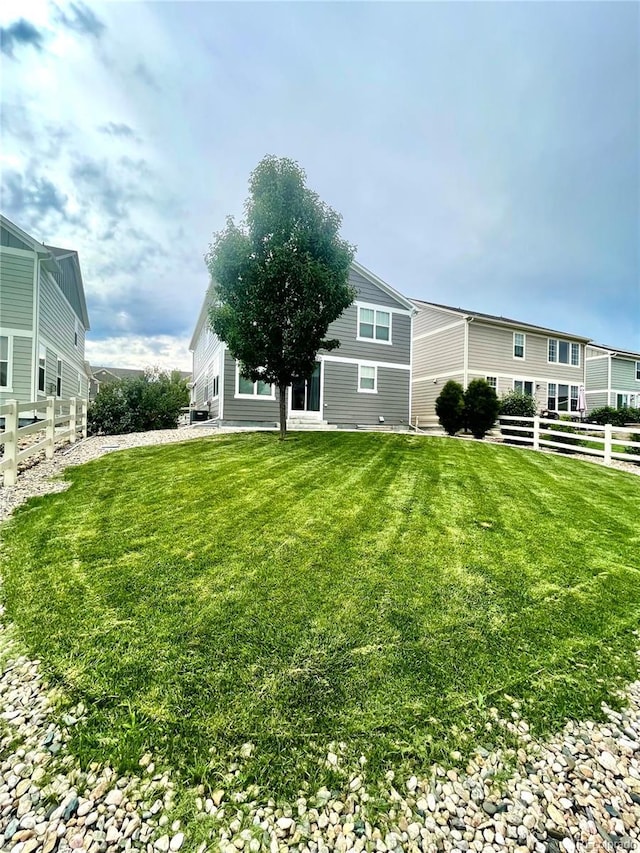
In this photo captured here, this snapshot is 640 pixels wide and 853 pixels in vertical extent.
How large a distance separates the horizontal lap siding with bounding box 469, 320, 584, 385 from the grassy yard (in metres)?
16.8

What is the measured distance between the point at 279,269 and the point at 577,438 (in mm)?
10862

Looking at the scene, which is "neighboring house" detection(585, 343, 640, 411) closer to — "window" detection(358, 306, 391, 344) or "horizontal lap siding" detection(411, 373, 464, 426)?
"horizontal lap siding" detection(411, 373, 464, 426)

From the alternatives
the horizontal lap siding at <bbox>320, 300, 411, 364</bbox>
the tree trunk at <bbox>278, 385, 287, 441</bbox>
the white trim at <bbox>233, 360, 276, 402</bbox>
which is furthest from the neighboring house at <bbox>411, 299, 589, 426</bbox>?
the tree trunk at <bbox>278, 385, 287, 441</bbox>

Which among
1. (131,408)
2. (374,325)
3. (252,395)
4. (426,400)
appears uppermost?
(374,325)

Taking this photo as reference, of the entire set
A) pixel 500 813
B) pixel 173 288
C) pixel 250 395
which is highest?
pixel 173 288

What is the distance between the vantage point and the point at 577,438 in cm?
1262

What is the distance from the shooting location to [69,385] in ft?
64.8

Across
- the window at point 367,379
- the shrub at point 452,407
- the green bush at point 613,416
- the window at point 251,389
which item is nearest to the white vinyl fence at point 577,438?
the shrub at point 452,407

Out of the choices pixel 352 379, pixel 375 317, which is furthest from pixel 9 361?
pixel 375 317

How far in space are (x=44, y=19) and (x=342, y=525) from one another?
1412cm

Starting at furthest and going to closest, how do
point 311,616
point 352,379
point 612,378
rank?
point 612,378 → point 352,379 → point 311,616

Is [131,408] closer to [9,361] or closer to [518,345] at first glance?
[9,361]

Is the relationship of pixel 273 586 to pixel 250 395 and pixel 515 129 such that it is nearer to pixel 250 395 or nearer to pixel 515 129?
pixel 250 395

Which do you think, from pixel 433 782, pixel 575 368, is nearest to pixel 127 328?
pixel 575 368
